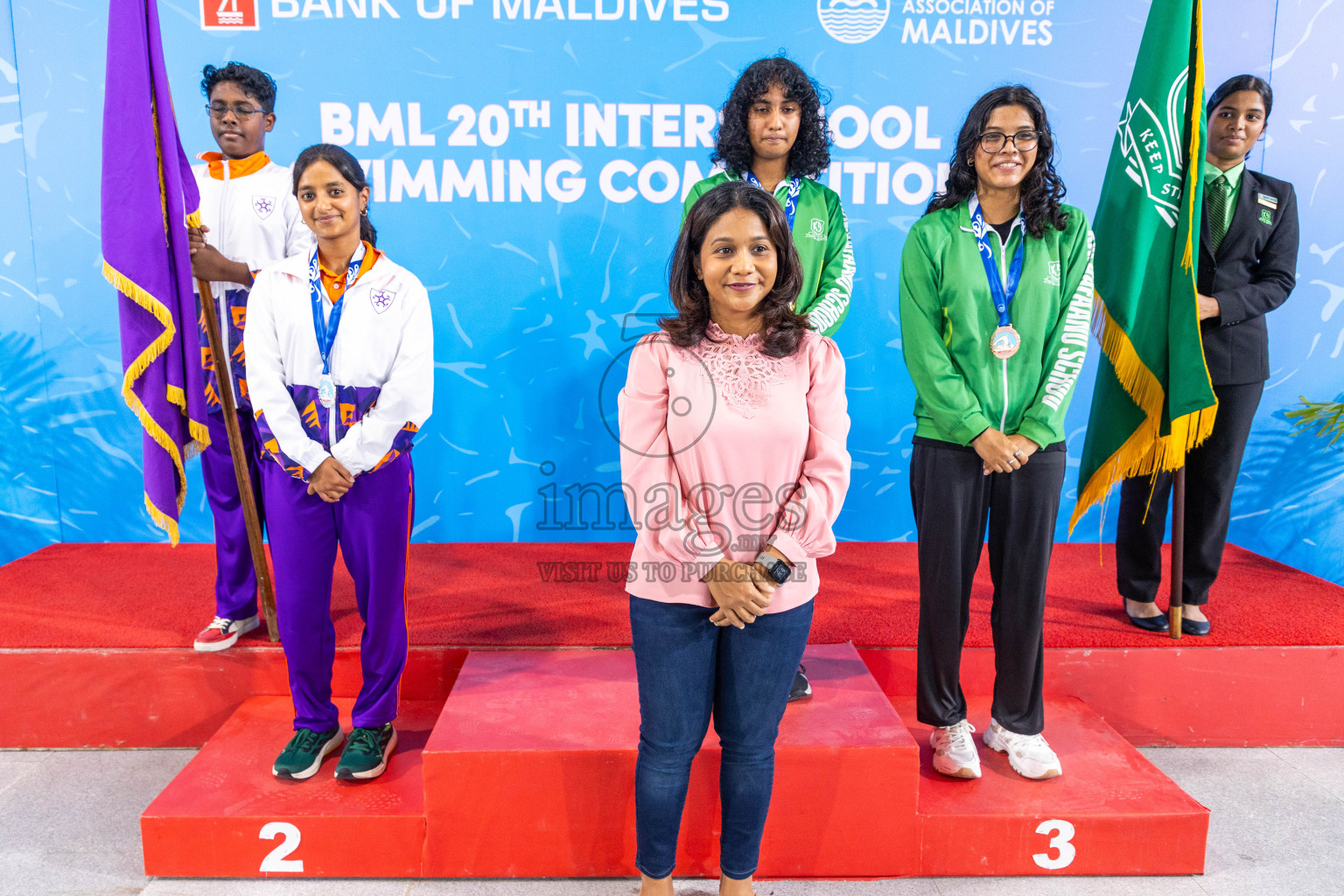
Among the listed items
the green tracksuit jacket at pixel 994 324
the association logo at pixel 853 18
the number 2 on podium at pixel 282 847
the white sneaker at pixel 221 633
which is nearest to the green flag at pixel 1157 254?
the green tracksuit jacket at pixel 994 324

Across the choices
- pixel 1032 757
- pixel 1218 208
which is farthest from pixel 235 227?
pixel 1218 208

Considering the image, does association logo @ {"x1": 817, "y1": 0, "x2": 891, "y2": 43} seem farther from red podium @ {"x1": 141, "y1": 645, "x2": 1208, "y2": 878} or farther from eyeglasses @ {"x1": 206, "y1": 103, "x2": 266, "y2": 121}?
red podium @ {"x1": 141, "y1": 645, "x2": 1208, "y2": 878}

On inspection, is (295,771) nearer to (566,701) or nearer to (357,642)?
(357,642)

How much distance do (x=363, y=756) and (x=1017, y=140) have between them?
212 centimetres

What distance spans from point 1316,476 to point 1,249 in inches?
210

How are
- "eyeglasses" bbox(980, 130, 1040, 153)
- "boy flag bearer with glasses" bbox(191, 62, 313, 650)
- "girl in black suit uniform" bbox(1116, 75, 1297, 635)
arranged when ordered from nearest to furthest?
"eyeglasses" bbox(980, 130, 1040, 153) → "boy flag bearer with glasses" bbox(191, 62, 313, 650) → "girl in black suit uniform" bbox(1116, 75, 1297, 635)

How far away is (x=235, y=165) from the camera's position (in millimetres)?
2604

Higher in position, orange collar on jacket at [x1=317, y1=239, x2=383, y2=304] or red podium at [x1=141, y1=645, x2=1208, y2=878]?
orange collar on jacket at [x1=317, y1=239, x2=383, y2=304]

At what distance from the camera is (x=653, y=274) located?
3.61 meters

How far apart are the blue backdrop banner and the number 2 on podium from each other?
5.79ft

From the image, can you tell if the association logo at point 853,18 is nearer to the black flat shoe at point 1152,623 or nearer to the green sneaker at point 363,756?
the black flat shoe at point 1152,623

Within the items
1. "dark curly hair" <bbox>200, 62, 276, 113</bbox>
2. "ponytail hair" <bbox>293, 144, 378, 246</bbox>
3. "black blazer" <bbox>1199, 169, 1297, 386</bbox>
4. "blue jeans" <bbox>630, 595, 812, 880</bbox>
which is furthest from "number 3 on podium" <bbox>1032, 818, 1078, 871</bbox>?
"dark curly hair" <bbox>200, 62, 276, 113</bbox>

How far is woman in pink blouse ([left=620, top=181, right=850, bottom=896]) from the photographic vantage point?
5.36 ft

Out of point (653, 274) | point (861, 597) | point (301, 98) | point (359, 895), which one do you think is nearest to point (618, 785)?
point (359, 895)
